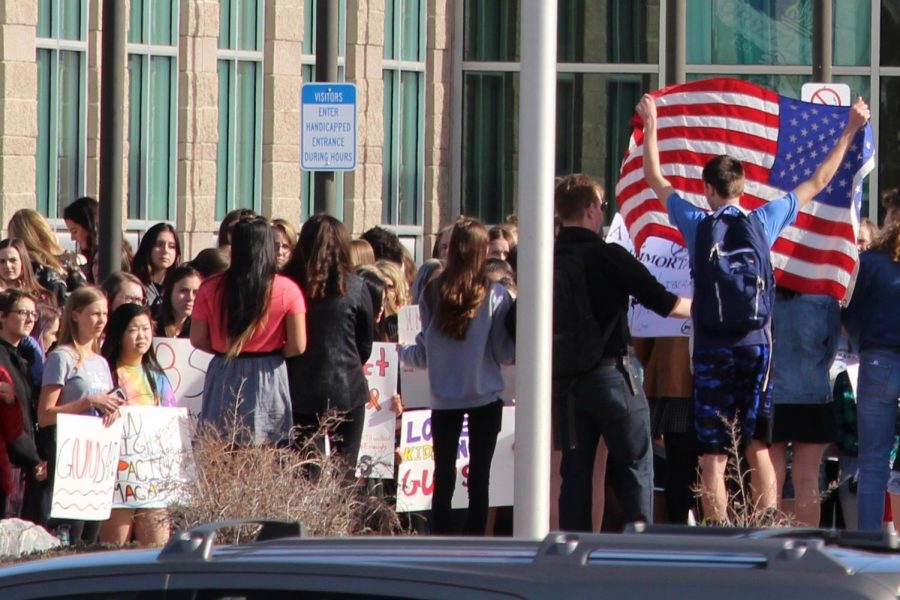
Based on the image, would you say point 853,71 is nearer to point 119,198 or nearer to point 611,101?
point 611,101

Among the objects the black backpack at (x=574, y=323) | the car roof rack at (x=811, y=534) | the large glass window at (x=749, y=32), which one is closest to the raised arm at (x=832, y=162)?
the black backpack at (x=574, y=323)

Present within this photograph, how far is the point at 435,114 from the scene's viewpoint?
24922 mm

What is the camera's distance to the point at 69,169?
69.4 feet

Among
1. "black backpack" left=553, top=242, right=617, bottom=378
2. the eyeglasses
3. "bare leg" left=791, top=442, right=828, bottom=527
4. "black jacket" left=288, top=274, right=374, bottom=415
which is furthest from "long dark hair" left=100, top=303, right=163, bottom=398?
"bare leg" left=791, top=442, right=828, bottom=527

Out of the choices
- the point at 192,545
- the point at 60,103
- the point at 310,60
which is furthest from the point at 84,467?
the point at 310,60

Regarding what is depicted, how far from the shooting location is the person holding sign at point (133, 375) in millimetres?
9477

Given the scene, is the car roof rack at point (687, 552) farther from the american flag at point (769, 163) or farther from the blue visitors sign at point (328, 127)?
the blue visitors sign at point (328, 127)

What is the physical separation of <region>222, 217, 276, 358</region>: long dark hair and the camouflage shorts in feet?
6.83

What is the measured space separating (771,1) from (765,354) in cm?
1865

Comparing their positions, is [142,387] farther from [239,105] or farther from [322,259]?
[239,105]

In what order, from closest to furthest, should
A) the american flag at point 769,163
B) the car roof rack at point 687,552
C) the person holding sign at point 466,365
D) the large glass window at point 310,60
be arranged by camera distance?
the car roof rack at point 687,552
the american flag at point 769,163
the person holding sign at point 466,365
the large glass window at point 310,60

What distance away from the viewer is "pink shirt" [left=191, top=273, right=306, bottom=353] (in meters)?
9.22

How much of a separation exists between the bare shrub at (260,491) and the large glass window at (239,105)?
1430 cm

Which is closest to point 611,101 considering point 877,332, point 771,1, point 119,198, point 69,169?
point 771,1
